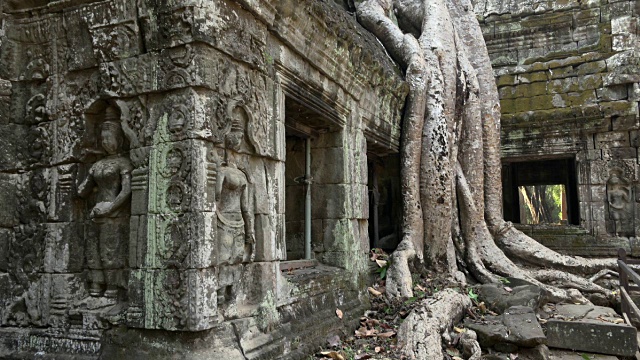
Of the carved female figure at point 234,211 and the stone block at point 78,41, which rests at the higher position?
the stone block at point 78,41

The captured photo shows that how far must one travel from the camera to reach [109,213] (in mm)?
2973

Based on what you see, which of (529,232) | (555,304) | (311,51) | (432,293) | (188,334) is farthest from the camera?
(529,232)

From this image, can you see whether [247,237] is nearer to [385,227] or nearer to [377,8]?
[385,227]

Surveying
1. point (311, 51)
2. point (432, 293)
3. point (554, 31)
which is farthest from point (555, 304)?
point (554, 31)

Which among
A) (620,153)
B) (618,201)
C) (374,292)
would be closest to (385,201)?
(374,292)

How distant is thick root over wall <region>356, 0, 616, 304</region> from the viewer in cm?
626

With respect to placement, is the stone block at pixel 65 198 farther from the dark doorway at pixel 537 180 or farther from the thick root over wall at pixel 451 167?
the dark doorway at pixel 537 180

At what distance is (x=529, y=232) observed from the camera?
30.1 feet

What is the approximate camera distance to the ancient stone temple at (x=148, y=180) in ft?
8.97

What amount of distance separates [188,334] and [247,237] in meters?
0.72

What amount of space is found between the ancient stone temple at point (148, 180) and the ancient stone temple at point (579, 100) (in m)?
6.56

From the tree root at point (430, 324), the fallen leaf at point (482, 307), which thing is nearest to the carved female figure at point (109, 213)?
the tree root at point (430, 324)

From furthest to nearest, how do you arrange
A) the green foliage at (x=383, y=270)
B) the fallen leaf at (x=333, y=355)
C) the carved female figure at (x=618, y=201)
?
the carved female figure at (x=618, y=201)
the green foliage at (x=383, y=270)
the fallen leaf at (x=333, y=355)

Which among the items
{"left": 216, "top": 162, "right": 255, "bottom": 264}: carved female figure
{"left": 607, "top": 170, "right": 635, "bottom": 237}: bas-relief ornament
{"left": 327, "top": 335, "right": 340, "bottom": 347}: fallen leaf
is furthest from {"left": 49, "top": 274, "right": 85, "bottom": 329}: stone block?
{"left": 607, "top": 170, "right": 635, "bottom": 237}: bas-relief ornament
